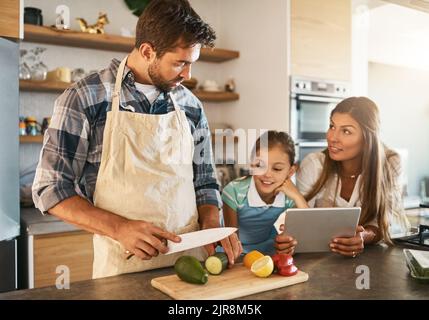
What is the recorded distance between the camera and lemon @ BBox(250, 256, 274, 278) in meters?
0.92

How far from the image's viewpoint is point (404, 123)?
160 inches

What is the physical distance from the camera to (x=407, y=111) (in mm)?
4070

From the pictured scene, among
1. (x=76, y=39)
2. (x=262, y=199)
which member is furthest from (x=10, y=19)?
(x=262, y=199)

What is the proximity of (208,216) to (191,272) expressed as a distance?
362mm

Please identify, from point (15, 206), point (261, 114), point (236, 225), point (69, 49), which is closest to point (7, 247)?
point (15, 206)

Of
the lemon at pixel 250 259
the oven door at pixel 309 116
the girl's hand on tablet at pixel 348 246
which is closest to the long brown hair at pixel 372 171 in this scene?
the girl's hand on tablet at pixel 348 246

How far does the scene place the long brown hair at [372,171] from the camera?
1.43 m

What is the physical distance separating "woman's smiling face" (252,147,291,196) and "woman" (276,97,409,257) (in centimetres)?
9

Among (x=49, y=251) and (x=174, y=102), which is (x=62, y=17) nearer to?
(x=49, y=251)

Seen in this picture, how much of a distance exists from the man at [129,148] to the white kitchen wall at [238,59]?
141 cm

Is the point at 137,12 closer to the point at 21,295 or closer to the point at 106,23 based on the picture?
the point at 106,23

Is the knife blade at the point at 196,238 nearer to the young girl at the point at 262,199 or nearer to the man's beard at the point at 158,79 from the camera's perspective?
the man's beard at the point at 158,79

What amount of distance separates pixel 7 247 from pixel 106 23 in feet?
4.59

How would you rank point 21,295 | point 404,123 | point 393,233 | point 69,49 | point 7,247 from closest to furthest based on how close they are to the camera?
point 21,295 → point 393,233 → point 7,247 → point 69,49 → point 404,123
